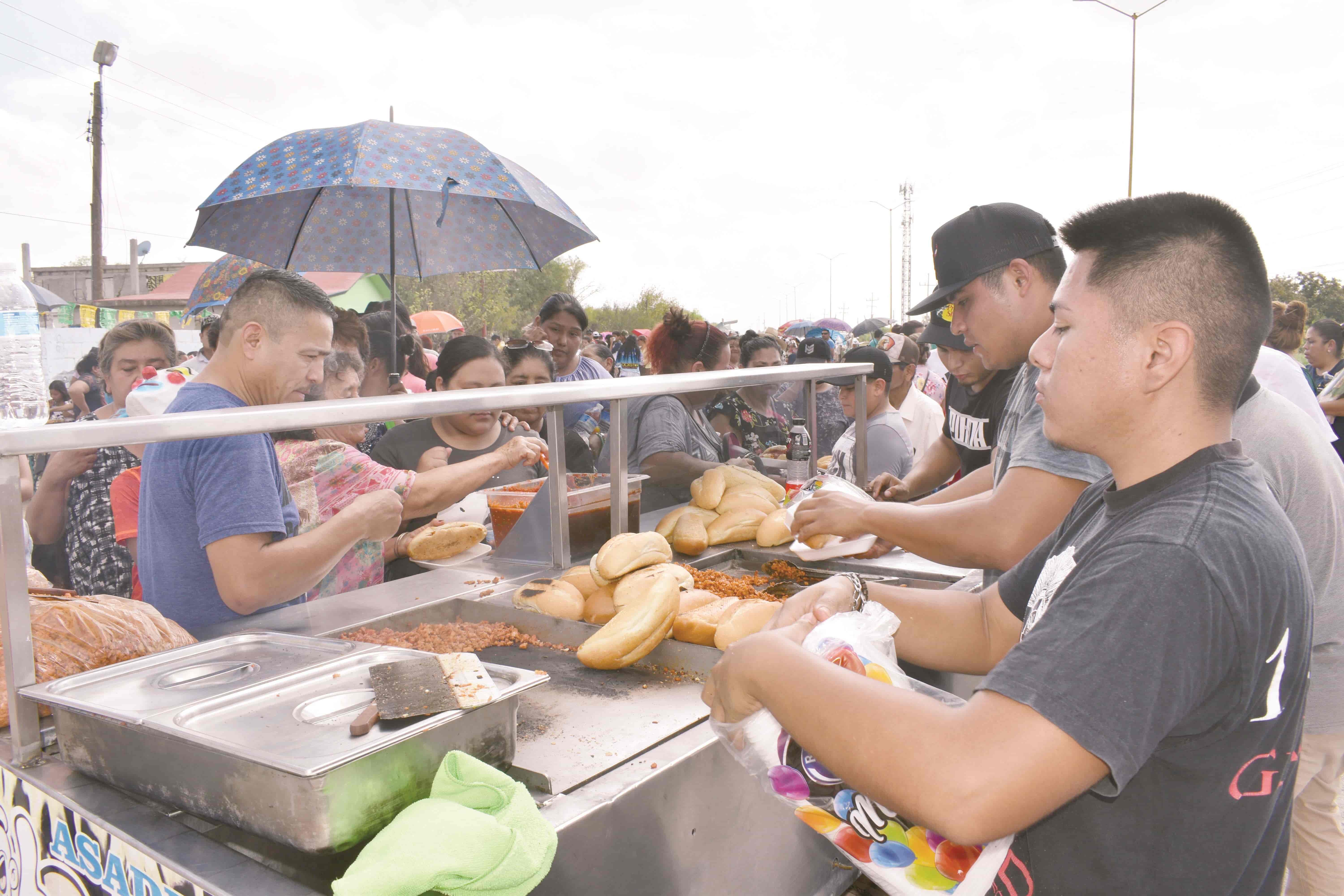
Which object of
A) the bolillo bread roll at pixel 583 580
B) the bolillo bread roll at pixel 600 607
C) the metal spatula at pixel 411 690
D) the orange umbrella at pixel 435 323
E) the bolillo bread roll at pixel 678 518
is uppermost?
the orange umbrella at pixel 435 323

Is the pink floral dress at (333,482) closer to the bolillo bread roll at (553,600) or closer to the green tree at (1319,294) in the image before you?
the bolillo bread roll at (553,600)

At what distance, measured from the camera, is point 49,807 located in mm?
1315

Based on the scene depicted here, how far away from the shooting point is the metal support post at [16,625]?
1.28 metres

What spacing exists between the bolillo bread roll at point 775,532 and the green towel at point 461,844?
1.79m

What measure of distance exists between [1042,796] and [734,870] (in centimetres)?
82

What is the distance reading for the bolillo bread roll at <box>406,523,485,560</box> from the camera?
286 centimetres

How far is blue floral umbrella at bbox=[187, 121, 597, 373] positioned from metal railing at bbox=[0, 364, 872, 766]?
2.58 metres

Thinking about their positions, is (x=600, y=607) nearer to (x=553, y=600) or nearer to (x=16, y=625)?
(x=553, y=600)

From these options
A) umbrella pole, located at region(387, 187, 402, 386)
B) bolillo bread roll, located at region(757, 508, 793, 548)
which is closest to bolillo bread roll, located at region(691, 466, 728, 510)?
bolillo bread roll, located at region(757, 508, 793, 548)

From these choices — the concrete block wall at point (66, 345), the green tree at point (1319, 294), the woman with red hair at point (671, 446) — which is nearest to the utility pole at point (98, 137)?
the concrete block wall at point (66, 345)

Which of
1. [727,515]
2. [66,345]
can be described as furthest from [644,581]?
[66,345]

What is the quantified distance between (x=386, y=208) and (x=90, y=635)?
4.75 m

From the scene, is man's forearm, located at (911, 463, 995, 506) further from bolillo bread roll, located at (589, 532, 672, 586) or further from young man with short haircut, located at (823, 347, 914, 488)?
bolillo bread roll, located at (589, 532, 672, 586)

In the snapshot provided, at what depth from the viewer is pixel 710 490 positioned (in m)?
3.17
